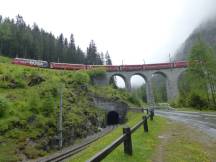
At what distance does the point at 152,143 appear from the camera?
10.8 metres

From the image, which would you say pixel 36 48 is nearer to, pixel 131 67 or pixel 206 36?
pixel 131 67

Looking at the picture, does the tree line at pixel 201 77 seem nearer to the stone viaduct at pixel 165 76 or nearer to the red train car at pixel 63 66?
the stone viaduct at pixel 165 76

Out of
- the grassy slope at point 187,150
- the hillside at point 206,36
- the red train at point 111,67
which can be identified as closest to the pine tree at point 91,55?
the red train at point 111,67

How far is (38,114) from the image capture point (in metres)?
26.4

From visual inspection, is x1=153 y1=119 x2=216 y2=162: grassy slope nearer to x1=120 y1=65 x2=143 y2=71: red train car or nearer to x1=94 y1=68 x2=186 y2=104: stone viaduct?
x1=94 y1=68 x2=186 y2=104: stone viaduct

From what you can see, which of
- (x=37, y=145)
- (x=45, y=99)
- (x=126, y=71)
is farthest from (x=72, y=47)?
(x=37, y=145)

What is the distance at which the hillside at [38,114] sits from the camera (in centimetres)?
2172

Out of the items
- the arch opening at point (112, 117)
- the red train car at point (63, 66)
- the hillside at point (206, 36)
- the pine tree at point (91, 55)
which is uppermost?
the hillside at point (206, 36)

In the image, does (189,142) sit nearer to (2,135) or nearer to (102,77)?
(2,135)

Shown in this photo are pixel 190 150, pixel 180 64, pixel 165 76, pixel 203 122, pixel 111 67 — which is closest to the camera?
pixel 190 150

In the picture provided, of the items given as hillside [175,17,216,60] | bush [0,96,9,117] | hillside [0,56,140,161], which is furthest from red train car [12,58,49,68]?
hillside [175,17,216,60]

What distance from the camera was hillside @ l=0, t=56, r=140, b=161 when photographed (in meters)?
21.7

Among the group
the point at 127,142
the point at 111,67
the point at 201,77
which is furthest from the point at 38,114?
the point at 111,67

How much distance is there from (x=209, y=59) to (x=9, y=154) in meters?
33.2
